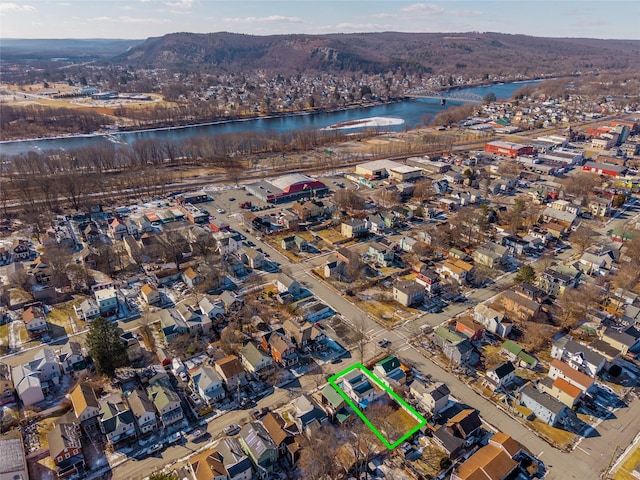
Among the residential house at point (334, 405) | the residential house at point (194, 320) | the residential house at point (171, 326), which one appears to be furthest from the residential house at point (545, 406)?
the residential house at point (171, 326)

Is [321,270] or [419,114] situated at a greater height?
[419,114]

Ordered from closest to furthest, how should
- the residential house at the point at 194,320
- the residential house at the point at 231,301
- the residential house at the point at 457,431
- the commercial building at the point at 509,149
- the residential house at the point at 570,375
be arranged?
the residential house at the point at 457,431, the residential house at the point at 570,375, the residential house at the point at 194,320, the residential house at the point at 231,301, the commercial building at the point at 509,149

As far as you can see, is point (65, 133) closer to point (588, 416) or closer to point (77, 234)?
point (77, 234)

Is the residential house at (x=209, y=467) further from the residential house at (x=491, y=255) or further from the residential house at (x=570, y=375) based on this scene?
the residential house at (x=491, y=255)

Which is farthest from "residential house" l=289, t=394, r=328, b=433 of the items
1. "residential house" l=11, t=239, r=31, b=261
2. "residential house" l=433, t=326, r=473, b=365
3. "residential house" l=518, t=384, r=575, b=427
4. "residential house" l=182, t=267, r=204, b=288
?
"residential house" l=11, t=239, r=31, b=261

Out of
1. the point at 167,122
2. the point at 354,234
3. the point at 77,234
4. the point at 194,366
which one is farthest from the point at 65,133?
the point at 194,366

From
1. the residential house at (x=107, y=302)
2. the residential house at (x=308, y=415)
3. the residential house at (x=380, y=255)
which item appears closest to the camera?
the residential house at (x=308, y=415)
